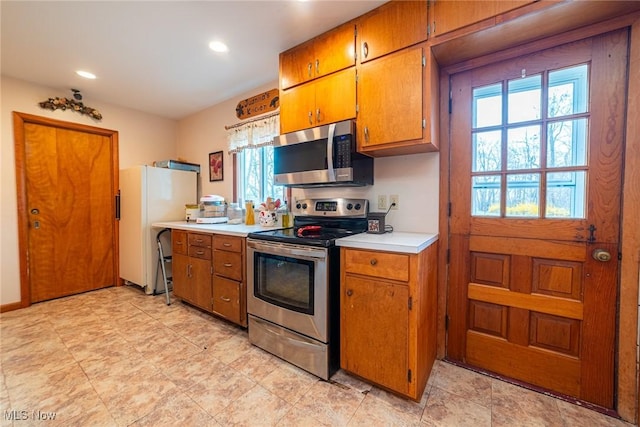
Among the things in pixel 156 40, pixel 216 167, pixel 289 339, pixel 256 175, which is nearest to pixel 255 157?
pixel 256 175

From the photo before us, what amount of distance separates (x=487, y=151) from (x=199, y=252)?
8.44 ft

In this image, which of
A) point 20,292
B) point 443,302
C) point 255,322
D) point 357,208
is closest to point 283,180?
point 357,208

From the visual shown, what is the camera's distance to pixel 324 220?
2.26 m

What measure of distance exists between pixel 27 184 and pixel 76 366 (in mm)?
2312

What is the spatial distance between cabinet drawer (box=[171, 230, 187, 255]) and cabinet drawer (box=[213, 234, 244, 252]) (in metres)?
0.56

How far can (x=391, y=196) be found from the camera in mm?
2047

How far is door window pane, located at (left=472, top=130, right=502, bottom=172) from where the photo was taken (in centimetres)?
167

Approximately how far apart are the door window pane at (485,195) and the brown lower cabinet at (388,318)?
1.49ft

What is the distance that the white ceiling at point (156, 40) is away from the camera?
68.9 inches

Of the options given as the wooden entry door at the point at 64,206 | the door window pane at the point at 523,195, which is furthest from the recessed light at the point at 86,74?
the door window pane at the point at 523,195

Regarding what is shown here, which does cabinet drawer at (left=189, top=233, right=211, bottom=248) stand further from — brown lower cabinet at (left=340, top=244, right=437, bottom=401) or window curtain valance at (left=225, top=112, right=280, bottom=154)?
brown lower cabinet at (left=340, top=244, right=437, bottom=401)

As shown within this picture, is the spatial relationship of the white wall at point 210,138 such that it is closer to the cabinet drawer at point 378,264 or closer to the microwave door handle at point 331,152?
the microwave door handle at point 331,152

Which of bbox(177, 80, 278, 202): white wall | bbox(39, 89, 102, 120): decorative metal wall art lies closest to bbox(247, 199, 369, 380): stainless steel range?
bbox(177, 80, 278, 202): white wall

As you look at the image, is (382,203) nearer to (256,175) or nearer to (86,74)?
(256,175)
